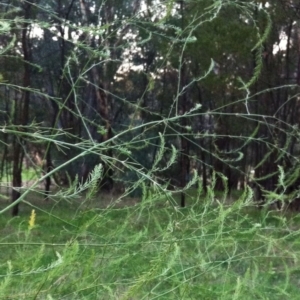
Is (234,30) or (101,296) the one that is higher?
(234,30)

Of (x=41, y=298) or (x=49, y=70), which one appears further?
(x=49, y=70)

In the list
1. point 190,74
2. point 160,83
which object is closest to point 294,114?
point 190,74

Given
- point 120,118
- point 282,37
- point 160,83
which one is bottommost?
point 120,118

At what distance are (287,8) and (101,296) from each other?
28.2 feet

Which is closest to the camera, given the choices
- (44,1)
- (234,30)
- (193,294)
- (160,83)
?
(193,294)

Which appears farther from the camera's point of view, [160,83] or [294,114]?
[160,83]

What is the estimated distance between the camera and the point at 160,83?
48.1 ft

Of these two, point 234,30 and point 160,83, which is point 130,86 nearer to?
point 160,83

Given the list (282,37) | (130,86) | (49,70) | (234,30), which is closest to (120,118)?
(130,86)

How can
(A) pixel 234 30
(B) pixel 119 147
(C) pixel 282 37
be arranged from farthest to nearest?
(C) pixel 282 37, (A) pixel 234 30, (B) pixel 119 147

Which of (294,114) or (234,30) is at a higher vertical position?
(234,30)

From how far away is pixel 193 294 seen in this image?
171 cm

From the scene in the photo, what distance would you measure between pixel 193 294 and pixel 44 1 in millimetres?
11105

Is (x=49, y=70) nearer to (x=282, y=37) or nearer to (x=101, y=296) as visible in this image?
(x=282, y=37)
